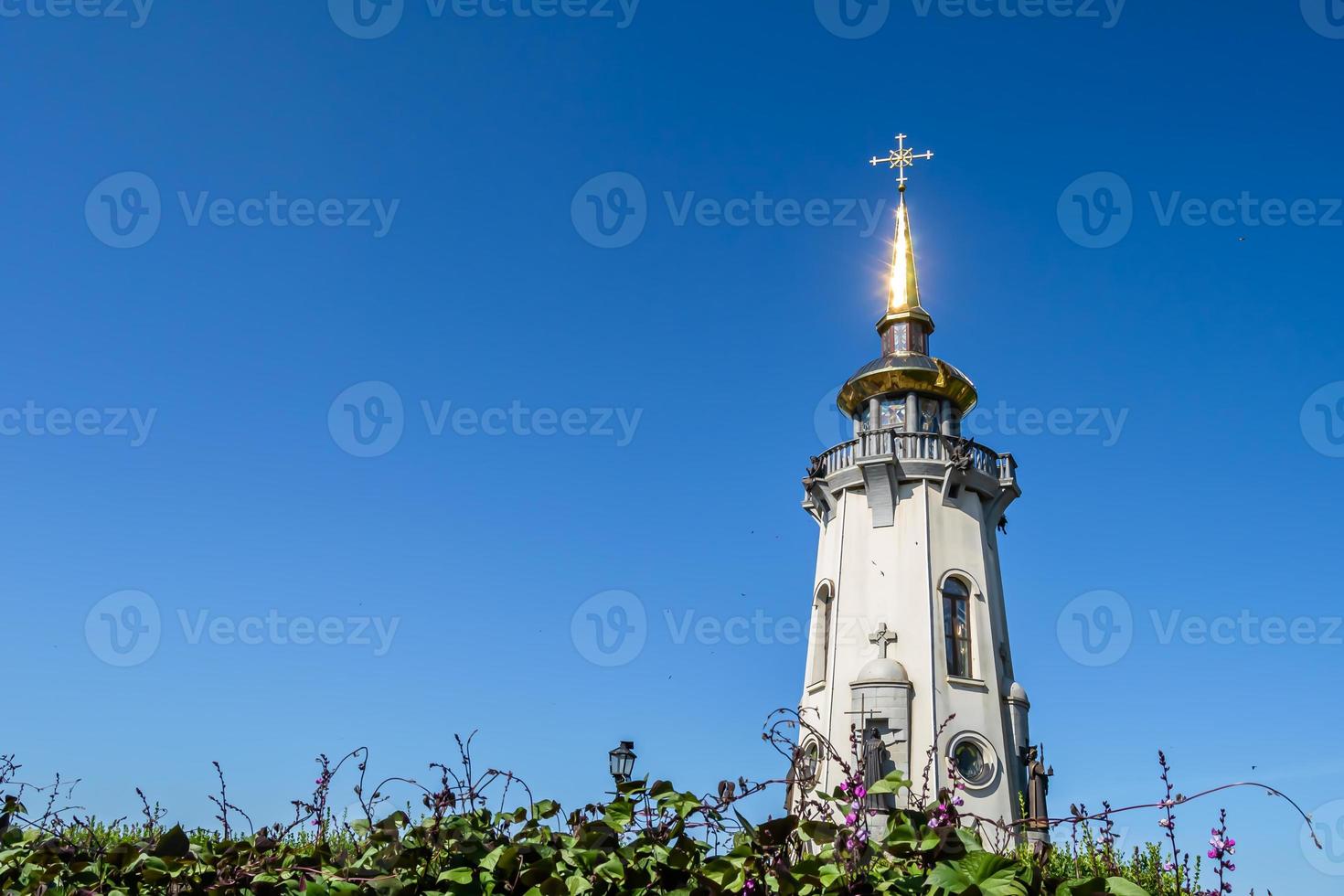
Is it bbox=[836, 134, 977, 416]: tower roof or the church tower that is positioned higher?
bbox=[836, 134, 977, 416]: tower roof

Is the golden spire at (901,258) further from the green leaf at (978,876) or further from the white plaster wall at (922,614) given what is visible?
the green leaf at (978,876)

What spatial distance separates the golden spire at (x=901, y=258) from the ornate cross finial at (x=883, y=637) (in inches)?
325

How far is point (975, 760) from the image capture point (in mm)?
20828

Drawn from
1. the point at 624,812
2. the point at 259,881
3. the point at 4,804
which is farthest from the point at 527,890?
the point at 4,804

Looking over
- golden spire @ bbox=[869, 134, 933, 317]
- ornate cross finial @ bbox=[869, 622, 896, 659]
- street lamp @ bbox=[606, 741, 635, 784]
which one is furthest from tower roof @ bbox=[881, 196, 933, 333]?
street lamp @ bbox=[606, 741, 635, 784]

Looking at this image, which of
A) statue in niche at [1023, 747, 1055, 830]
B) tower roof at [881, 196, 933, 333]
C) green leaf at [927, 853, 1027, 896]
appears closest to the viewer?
green leaf at [927, 853, 1027, 896]

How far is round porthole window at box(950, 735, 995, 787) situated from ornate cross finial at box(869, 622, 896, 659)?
233 cm

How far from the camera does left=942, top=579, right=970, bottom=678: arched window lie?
21.7 m

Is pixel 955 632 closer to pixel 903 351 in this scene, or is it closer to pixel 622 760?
pixel 903 351

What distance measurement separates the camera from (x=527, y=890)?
9.88 ft

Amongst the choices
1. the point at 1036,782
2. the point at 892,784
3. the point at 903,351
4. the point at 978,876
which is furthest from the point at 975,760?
the point at 978,876

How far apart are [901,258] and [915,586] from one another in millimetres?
9111

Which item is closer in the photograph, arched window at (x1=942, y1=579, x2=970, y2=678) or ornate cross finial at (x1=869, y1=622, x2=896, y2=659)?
ornate cross finial at (x1=869, y1=622, x2=896, y2=659)

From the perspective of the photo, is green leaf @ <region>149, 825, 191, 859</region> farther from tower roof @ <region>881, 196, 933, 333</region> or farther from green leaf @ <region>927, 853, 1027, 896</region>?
tower roof @ <region>881, 196, 933, 333</region>
